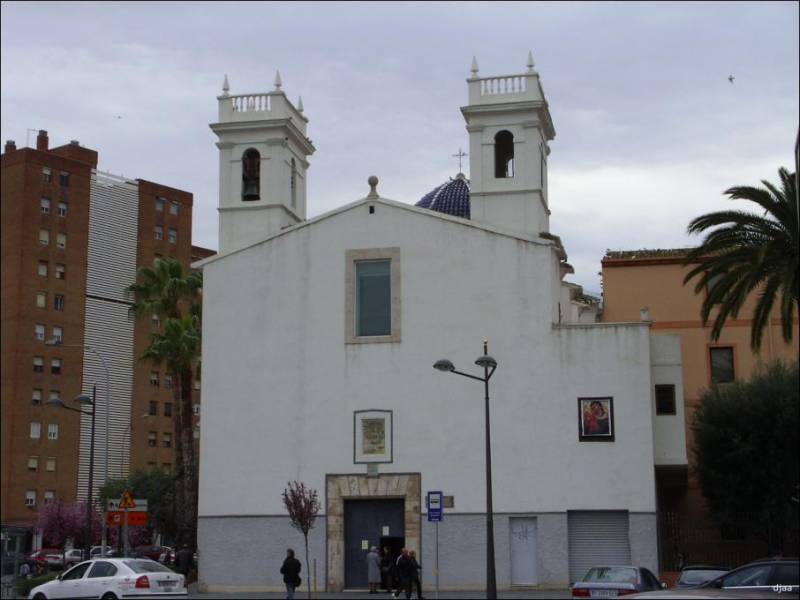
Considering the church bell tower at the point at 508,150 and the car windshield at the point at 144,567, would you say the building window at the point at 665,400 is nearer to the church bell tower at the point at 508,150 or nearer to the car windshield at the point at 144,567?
the church bell tower at the point at 508,150

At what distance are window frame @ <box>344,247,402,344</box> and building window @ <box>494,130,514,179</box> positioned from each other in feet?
23.5

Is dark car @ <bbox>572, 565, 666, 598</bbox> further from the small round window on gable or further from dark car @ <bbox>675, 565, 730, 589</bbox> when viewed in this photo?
the small round window on gable

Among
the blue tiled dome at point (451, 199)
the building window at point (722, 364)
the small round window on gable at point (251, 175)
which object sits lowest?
the building window at point (722, 364)

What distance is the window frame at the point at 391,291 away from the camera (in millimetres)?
37906

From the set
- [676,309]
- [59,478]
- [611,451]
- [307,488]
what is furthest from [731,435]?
[59,478]

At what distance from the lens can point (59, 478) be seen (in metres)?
70.9

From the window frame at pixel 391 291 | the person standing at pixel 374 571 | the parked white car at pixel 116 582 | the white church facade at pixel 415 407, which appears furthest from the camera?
the window frame at pixel 391 291

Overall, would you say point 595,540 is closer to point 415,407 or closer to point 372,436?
point 415,407

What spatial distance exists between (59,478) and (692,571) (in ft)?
164

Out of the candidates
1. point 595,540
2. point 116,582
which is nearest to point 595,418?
point 595,540

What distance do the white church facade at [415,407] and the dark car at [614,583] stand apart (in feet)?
30.3

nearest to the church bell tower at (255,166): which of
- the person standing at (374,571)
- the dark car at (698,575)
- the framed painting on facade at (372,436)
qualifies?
the framed painting on facade at (372,436)

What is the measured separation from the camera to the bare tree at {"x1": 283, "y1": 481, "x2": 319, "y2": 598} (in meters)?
35.4

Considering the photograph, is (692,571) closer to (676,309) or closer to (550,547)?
(550,547)
